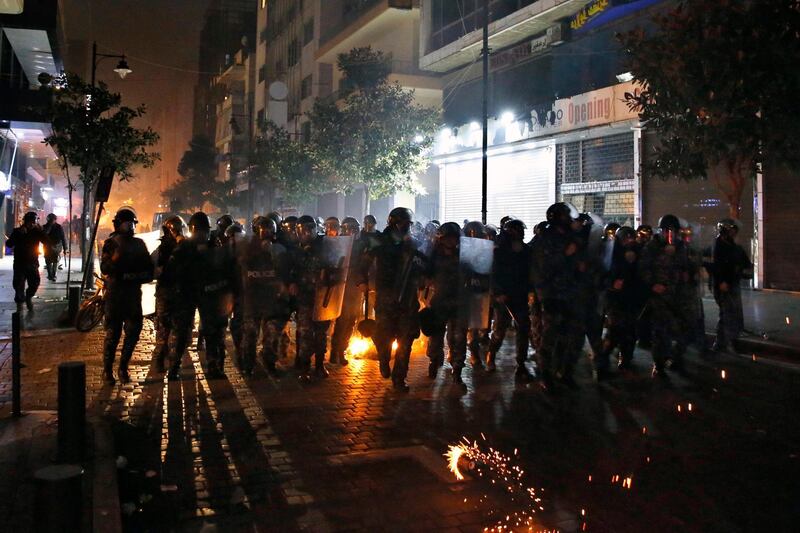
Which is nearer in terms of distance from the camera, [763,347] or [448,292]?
[448,292]

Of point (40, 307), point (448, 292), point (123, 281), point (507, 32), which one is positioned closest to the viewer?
point (123, 281)

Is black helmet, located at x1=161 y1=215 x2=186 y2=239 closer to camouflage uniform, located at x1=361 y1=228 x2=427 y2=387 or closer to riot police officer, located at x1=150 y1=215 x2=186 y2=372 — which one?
riot police officer, located at x1=150 y1=215 x2=186 y2=372

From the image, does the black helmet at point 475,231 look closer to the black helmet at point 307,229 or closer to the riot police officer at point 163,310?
the black helmet at point 307,229

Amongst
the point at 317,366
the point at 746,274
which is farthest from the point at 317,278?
the point at 746,274

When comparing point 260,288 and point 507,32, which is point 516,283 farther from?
point 507,32

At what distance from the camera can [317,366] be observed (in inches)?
328

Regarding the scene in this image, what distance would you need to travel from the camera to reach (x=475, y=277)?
8.07m

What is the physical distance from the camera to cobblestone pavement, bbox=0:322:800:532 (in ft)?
14.0

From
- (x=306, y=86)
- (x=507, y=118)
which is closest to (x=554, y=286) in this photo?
(x=507, y=118)

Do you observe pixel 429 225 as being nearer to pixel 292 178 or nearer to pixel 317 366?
pixel 317 366

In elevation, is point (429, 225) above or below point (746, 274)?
above

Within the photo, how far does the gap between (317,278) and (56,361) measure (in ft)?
13.0

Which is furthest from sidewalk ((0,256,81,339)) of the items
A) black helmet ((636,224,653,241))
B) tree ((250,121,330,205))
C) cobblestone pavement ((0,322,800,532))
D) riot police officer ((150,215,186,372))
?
tree ((250,121,330,205))

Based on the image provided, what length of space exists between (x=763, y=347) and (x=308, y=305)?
6.67 metres
